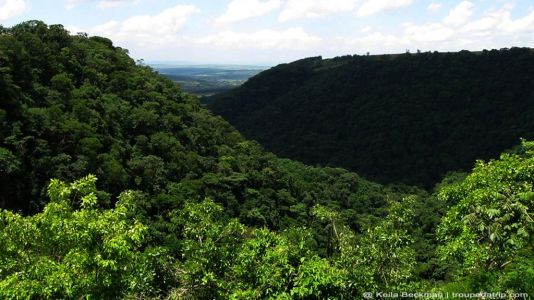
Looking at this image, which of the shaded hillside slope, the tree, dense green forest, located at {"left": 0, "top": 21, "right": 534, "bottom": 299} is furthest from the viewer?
the shaded hillside slope

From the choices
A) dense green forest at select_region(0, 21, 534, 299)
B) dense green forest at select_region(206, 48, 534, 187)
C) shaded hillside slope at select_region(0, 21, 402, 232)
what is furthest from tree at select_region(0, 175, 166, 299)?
dense green forest at select_region(206, 48, 534, 187)

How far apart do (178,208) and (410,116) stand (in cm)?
12328

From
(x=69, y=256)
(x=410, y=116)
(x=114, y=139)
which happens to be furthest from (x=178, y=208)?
(x=410, y=116)

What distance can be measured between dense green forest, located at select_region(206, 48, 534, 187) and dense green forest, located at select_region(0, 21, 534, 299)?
88.1 feet

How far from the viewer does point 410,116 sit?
158 meters

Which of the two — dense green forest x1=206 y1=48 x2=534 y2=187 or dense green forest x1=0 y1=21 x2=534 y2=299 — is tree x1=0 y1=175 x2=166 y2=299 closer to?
dense green forest x1=0 y1=21 x2=534 y2=299

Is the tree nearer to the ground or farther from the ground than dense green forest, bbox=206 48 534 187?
farther from the ground

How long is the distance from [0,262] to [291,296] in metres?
8.70

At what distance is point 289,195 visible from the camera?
76.3 meters

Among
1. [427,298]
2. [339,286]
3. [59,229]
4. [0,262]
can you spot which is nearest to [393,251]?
[427,298]

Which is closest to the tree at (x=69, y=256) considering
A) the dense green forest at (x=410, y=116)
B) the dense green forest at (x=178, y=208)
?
the dense green forest at (x=178, y=208)

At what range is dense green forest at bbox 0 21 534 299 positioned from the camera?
44.2ft

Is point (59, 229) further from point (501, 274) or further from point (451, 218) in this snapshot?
point (451, 218)

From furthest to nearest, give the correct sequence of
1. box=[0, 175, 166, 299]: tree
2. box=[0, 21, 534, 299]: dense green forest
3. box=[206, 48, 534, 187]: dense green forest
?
1. box=[206, 48, 534, 187]: dense green forest
2. box=[0, 21, 534, 299]: dense green forest
3. box=[0, 175, 166, 299]: tree
